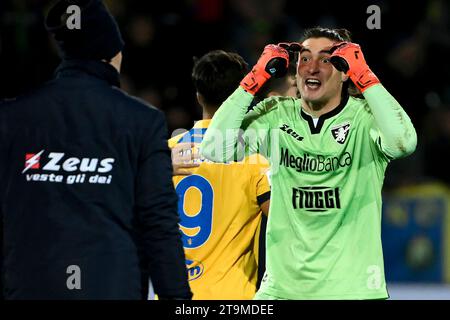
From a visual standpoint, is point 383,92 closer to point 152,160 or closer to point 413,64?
point 152,160

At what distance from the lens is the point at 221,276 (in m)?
5.40

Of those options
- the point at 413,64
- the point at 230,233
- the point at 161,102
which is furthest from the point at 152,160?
the point at 413,64

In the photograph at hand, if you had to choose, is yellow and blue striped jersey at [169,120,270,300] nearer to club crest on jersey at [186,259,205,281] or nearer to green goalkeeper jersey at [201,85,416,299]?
club crest on jersey at [186,259,205,281]

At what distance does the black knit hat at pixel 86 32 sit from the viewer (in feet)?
12.3

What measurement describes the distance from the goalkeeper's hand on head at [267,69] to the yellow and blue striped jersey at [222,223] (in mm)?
508

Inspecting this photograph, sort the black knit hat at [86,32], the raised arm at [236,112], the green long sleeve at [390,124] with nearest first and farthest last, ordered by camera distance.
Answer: the black knit hat at [86,32], the green long sleeve at [390,124], the raised arm at [236,112]

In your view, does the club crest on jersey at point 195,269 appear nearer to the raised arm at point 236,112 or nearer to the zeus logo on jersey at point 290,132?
the raised arm at point 236,112

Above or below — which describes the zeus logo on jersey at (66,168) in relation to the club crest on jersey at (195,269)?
above

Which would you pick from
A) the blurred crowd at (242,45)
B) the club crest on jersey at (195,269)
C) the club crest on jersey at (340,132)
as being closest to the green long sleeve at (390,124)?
the club crest on jersey at (340,132)

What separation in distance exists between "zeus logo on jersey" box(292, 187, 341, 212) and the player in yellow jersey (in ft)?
1.73

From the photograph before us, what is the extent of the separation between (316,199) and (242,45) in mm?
6037

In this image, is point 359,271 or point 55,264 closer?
point 55,264

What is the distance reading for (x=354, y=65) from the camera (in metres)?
4.85

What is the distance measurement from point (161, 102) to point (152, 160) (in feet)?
21.6
